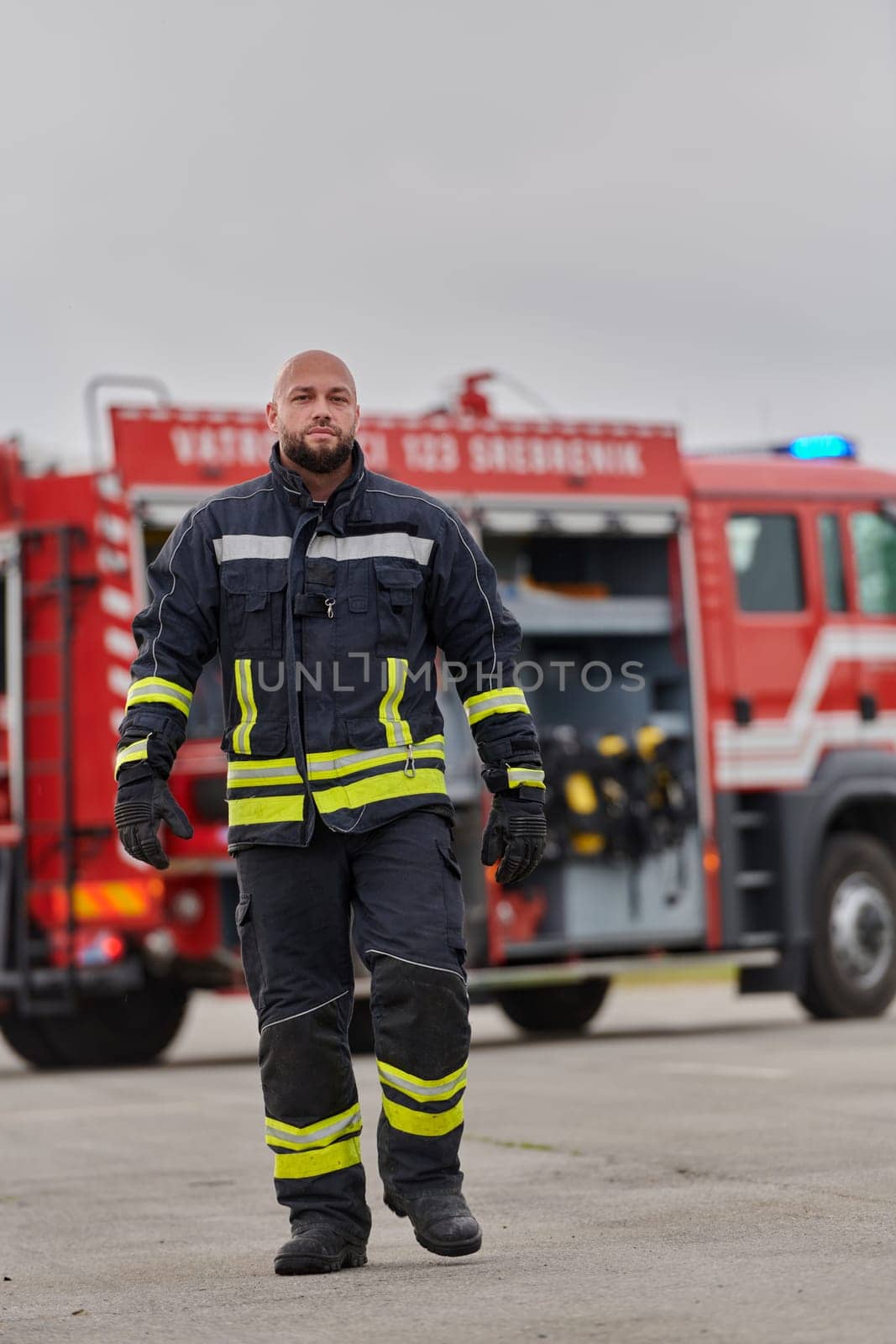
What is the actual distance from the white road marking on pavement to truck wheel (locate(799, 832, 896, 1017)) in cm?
264

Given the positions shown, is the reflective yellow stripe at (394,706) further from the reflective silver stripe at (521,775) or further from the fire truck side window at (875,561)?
the fire truck side window at (875,561)

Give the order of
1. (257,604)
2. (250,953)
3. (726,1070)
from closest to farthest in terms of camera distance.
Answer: (257,604) → (250,953) → (726,1070)

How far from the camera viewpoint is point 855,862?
517 inches

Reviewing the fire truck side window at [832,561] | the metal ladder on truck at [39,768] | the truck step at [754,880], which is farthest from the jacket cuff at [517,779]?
the fire truck side window at [832,561]

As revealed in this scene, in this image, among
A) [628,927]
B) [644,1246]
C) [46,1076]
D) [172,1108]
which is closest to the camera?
[644,1246]

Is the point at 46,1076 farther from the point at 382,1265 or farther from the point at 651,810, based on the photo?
the point at 382,1265

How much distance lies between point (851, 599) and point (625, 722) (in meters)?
1.44

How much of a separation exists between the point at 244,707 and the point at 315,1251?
1.11 metres

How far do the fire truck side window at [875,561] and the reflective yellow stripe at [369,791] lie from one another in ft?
27.1

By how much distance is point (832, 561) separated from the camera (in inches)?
Answer: 518

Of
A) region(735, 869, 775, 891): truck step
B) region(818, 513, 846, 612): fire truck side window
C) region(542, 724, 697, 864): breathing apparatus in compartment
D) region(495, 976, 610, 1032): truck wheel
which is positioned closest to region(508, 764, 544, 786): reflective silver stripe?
region(542, 724, 697, 864): breathing apparatus in compartment

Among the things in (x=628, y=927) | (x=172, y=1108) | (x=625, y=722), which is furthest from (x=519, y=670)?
(x=172, y=1108)

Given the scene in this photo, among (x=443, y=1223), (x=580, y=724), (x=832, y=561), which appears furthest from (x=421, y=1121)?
(x=832, y=561)

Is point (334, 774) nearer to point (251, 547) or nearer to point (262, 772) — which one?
point (262, 772)
